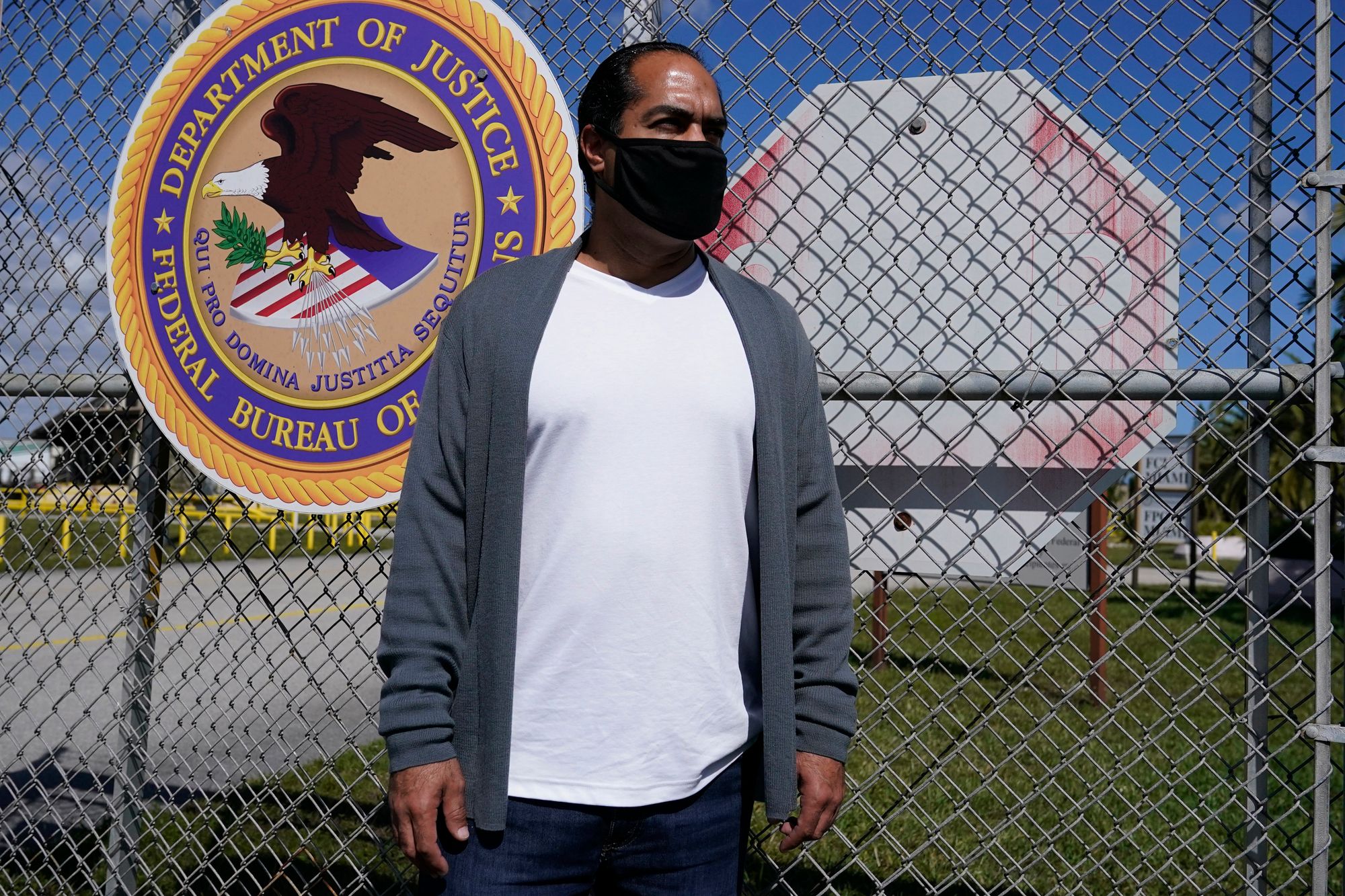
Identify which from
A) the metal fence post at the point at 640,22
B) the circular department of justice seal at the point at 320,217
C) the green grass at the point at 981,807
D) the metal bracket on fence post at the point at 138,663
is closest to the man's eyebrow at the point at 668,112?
the circular department of justice seal at the point at 320,217

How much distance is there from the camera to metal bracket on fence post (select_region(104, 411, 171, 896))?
2658 mm

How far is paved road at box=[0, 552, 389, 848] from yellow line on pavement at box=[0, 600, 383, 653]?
28mm

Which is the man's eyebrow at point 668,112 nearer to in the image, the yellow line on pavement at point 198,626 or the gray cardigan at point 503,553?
the gray cardigan at point 503,553

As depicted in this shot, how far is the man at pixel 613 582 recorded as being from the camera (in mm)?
1557

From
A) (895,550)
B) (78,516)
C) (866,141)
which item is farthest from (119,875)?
(866,141)

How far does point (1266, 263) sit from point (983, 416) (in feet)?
2.13

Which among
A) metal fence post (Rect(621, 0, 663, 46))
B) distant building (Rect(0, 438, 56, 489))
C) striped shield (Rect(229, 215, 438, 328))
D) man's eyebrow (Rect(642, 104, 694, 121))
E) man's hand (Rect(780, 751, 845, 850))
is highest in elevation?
metal fence post (Rect(621, 0, 663, 46))

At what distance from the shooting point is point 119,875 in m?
2.65

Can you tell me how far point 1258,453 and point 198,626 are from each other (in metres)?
10.4

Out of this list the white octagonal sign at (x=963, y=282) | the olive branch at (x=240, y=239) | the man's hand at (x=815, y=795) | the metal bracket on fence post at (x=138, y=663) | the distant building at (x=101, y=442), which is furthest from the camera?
the distant building at (x=101, y=442)

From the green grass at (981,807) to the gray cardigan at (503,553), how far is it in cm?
45

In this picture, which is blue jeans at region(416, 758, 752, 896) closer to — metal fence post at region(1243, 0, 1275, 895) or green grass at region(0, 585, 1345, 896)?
green grass at region(0, 585, 1345, 896)

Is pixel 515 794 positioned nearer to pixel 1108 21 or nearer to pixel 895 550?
pixel 895 550

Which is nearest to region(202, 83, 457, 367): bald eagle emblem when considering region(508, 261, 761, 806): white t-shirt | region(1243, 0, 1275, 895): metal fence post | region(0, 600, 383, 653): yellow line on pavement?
region(0, 600, 383, 653): yellow line on pavement
